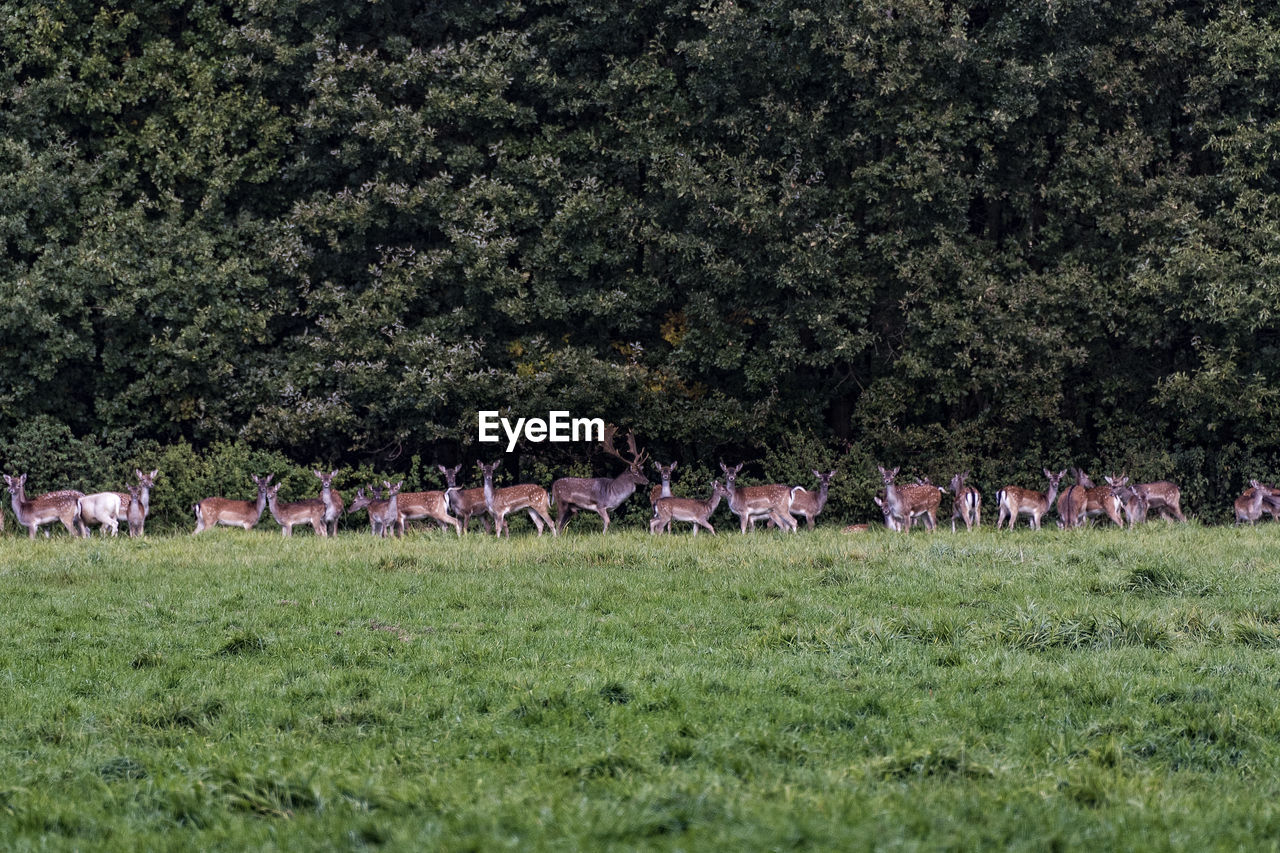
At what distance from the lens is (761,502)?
887 inches

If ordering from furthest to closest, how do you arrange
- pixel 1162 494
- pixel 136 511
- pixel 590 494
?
pixel 590 494 < pixel 1162 494 < pixel 136 511

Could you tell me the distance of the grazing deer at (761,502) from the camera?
2248 cm

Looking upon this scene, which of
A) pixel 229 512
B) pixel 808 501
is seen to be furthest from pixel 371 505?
pixel 808 501

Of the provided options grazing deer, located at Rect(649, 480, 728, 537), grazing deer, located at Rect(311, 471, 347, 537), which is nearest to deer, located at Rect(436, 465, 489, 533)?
grazing deer, located at Rect(311, 471, 347, 537)

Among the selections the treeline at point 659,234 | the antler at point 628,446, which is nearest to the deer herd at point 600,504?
the antler at point 628,446

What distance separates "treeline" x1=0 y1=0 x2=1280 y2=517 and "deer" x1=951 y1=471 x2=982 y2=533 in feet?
3.30

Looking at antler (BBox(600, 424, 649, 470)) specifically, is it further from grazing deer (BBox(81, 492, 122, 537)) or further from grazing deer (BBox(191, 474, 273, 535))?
grazing deer (BBox(81, 492, 122, 537))

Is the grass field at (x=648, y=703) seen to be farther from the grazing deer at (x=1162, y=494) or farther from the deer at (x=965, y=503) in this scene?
the grazing deer at (x=1162, y=494)

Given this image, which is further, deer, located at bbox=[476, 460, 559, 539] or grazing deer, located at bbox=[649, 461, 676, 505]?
grazing deer, located at bbox=[649, 461, 676, 505]

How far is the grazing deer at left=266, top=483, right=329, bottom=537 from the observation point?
74.2 ft

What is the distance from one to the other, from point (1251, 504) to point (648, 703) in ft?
53.5

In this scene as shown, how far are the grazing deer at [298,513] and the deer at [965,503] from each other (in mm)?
9537

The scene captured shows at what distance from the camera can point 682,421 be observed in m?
24.5

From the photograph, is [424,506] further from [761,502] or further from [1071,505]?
[1071,505]
